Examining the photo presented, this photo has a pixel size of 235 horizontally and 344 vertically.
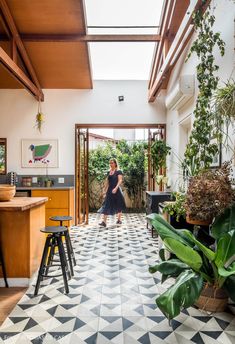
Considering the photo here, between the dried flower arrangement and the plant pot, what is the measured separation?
636 mm

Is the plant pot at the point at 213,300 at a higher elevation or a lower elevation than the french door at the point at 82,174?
lower

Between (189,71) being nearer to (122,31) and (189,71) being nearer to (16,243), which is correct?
(122,31)

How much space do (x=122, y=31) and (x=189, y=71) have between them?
1430 millimetres

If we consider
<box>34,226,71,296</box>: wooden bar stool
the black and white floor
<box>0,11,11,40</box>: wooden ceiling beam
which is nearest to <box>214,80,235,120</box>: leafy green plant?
the black and white floor

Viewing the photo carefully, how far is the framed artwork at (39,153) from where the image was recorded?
627 cm

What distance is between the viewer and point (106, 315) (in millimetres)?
2434

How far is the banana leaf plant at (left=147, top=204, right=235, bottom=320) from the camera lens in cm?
216

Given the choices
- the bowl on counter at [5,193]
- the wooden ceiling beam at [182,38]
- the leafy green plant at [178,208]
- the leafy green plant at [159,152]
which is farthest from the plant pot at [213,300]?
the leafy green plant at [159,152]

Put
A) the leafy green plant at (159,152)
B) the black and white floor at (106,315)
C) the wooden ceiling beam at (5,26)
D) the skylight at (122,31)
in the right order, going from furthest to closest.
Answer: the leafy green plant at (159,152)
the skylight at (122,31)
the wooden ceiling beam at (5,26)
the black and white floor at (106,315)

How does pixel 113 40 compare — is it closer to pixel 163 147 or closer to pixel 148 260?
pixel 163 147

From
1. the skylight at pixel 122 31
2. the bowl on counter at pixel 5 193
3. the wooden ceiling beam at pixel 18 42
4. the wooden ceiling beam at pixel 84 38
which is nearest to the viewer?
the bowl on counter at pixel 5 193

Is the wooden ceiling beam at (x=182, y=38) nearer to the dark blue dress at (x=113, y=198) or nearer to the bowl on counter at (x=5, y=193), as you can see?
the dark blue dress at (x=113, y=198)

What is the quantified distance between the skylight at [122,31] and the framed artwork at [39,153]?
5.97 feet

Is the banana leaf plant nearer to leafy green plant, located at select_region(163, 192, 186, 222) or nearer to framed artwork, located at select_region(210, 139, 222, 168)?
leafy green plant, located at select_region(163, 192, 186, 222)
